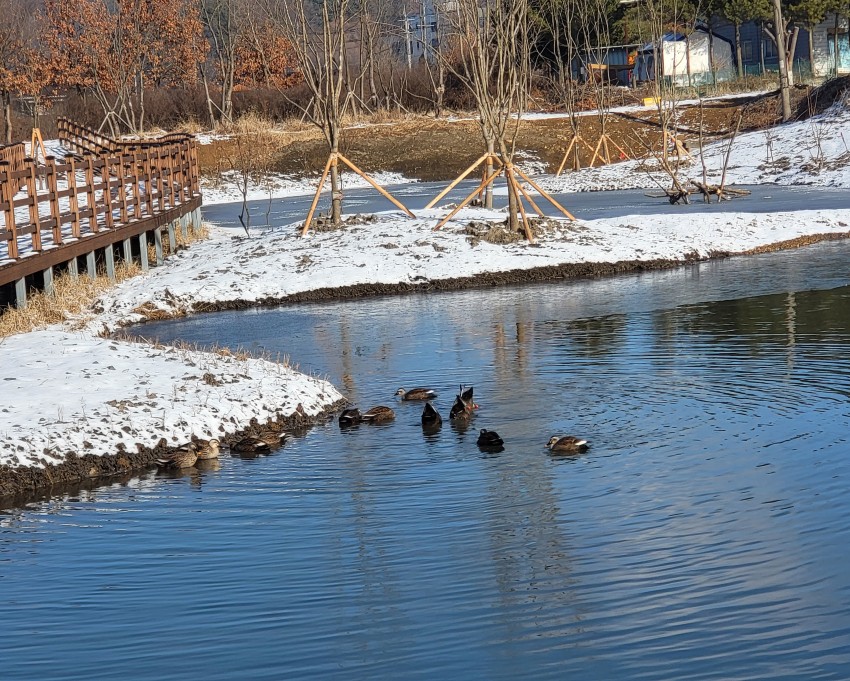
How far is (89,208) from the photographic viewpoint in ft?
71.2

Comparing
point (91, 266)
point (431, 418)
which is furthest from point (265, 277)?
point (431, 418)

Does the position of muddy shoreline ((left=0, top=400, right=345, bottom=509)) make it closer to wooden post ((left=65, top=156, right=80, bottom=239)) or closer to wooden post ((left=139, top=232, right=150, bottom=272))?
wooden post ((left=65, top=156, right=80, bottom=239))

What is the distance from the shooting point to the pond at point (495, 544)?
22.3 feet

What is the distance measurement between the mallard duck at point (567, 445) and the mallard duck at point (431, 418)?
137cm

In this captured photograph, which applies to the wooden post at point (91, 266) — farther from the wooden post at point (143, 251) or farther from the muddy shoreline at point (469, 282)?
the wooden post at point (143, 251)

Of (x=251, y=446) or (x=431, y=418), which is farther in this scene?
(x=431, y=418)

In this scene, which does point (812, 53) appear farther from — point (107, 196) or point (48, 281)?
point (48, 281)

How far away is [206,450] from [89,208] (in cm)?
1163

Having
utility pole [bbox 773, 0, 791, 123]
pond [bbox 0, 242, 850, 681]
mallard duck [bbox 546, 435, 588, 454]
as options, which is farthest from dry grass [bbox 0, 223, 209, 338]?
utility pole [bbox 773, 0, 791, 123]

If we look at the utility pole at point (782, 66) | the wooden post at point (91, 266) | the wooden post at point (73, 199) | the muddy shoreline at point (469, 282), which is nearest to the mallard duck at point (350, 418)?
the muddy shoreline at point (469, 282)

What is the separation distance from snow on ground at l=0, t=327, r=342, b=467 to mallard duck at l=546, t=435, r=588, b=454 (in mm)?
2828

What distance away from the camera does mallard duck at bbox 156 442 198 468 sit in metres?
10.9

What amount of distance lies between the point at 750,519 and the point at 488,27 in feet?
59.0

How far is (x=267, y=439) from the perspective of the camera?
37.3 ft
